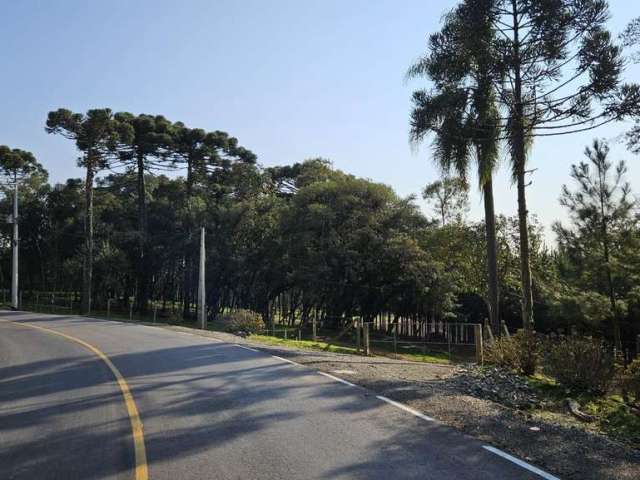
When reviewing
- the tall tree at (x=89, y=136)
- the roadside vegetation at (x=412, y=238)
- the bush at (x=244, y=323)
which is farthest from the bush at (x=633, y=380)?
the tall tree at (x=89, y=136)

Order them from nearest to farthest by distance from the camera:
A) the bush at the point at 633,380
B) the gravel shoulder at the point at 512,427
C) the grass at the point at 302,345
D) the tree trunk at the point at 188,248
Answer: the gravel shoulder at the point at 512,427 → the bush at the point at 633,380 → the grass at the point at 302,345 → the tree trunk at the point at 188,248

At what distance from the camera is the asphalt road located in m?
6.13

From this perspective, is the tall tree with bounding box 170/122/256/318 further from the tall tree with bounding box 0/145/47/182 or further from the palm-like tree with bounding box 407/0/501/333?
the palm-like tree with bounding box 407/0/501/333

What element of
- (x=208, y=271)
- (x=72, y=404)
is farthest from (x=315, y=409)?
(x=208, y=271)

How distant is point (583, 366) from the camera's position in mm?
12750

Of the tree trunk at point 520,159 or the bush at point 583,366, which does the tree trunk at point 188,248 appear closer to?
the tree trunk at point 520,159

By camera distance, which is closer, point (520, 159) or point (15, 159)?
point (520, 159)

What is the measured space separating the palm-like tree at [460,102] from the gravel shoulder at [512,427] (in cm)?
708

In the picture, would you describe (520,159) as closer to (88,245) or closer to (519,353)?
(519,353)

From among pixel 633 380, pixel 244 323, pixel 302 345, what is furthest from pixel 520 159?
pixel 244 323

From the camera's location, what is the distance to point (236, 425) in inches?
312

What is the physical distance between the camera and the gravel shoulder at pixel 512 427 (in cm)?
673

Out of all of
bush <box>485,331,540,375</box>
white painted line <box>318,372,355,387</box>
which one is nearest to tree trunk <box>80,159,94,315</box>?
white painted line <box>318,372,355,387</box>

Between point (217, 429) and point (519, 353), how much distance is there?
9.76m
